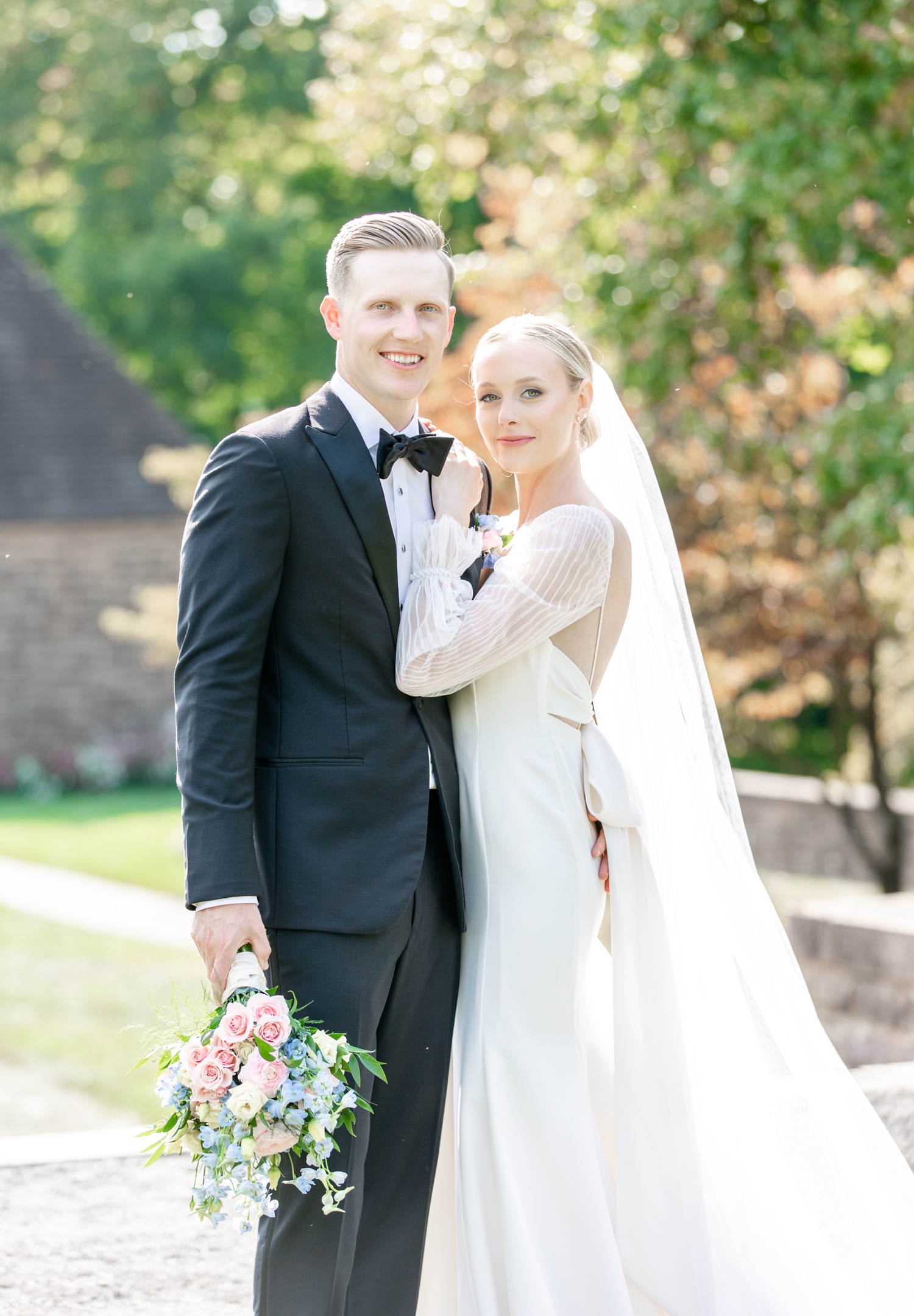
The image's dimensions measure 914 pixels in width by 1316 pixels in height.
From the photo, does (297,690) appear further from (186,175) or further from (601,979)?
(186,175)

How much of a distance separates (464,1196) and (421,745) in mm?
1073

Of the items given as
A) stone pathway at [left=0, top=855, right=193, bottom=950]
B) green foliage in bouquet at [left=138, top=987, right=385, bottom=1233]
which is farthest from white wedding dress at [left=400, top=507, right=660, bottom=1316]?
stone pathway at [left=0, top=855, right=193, bottom=950]

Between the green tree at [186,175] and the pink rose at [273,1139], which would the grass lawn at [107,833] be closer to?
the pink rose at [273,1139]

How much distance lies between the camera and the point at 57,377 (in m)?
23.2

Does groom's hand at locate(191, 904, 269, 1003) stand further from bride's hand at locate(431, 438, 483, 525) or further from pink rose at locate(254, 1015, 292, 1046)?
bride's hand at locate(431, 438, 483, 525)

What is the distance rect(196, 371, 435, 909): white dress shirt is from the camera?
A: 10.8 ft

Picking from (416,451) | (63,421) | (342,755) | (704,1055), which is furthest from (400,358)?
(63,421)

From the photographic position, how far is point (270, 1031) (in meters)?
2.78

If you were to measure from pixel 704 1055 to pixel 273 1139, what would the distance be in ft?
4.25

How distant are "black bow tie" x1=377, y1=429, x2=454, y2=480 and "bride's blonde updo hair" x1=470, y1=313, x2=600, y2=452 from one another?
379 mm

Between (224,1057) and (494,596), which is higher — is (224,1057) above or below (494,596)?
below

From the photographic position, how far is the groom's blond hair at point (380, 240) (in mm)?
3221

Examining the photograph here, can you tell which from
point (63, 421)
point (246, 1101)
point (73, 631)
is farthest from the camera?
point (63, 421)

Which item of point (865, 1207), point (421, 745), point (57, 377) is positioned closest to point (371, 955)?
point (421, 745)
